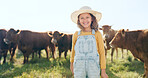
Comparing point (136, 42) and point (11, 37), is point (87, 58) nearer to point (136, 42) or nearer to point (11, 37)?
point (136, 42)

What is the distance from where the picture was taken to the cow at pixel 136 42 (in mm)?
4324

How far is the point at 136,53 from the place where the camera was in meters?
4.72

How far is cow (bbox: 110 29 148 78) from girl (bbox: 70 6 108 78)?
108 inches

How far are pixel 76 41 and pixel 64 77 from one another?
2.53 m

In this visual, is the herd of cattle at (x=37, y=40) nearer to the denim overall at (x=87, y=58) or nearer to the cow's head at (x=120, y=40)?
the cow's head at (x=120, y=40)

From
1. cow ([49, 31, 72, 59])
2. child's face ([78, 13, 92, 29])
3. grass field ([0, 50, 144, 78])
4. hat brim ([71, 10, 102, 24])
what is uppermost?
hat brim ([71, 10, 102, 24])

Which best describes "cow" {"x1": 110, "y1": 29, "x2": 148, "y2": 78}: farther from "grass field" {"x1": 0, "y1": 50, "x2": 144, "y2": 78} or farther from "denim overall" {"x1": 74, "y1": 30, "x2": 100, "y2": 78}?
"denim overall" {"x1": 74, "y1": 30, "x2": 100, "y2": 78}

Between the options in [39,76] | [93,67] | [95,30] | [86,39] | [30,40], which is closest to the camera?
[93,67]

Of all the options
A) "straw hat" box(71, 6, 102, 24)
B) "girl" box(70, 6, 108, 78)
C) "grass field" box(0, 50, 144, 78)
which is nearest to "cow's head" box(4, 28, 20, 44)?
"grass field" box(0, 50, 144, 78)

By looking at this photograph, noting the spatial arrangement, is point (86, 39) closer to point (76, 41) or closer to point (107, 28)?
point (76, 41)

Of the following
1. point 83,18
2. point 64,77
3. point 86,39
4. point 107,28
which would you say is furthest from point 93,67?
point 107,28

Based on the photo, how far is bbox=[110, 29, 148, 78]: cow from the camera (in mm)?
4324

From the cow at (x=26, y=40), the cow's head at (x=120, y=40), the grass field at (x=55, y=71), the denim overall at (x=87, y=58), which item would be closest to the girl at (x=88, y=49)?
the denim overall at (x=87, y=58)

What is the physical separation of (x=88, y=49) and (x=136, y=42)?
319cm
